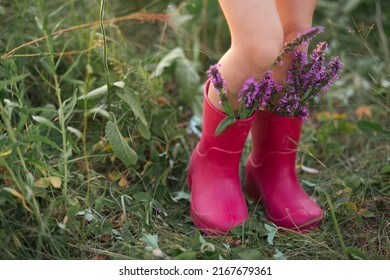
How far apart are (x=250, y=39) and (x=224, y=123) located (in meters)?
0.24

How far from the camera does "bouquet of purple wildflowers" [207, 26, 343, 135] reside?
4.74 feet

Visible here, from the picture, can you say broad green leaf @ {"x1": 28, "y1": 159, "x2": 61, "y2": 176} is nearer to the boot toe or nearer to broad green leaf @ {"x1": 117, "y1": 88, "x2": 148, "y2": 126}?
broad green leaf @ {"x1": 117, "y1": 88, "x2": 148, "y2": 126}

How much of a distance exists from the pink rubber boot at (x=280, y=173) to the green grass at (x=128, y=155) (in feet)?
0.15

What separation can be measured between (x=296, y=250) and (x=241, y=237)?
0.15 metres

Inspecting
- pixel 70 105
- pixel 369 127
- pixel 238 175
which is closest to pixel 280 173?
pixel 238 175

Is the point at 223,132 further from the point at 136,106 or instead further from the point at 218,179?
the point at 136,106

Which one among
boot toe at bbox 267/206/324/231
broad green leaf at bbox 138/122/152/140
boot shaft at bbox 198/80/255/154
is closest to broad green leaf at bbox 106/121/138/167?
broad green leaf at bbox 138/122/152/140

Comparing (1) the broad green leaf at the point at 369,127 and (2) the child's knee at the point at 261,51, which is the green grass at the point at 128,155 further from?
(2) the child's knee at the point at 261,51

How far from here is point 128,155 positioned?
1636mm

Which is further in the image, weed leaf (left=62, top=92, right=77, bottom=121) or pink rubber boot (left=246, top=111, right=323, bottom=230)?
pink rubber boot (left=246, top=111, right=323, bottom=230)

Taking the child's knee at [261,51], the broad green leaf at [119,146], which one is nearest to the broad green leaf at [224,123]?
the child's knee at [261,51]

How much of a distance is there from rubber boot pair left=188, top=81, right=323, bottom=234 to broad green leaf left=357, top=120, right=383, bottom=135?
40 centimetres

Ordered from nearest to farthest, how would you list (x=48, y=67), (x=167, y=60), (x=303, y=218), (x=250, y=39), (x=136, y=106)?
(x=250, y=39) → (x=48, y=67) → (x=303, y=218) → (x=136, y=106) → (x=167, y=60)

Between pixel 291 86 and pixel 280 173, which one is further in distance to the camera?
pixel 280 173
